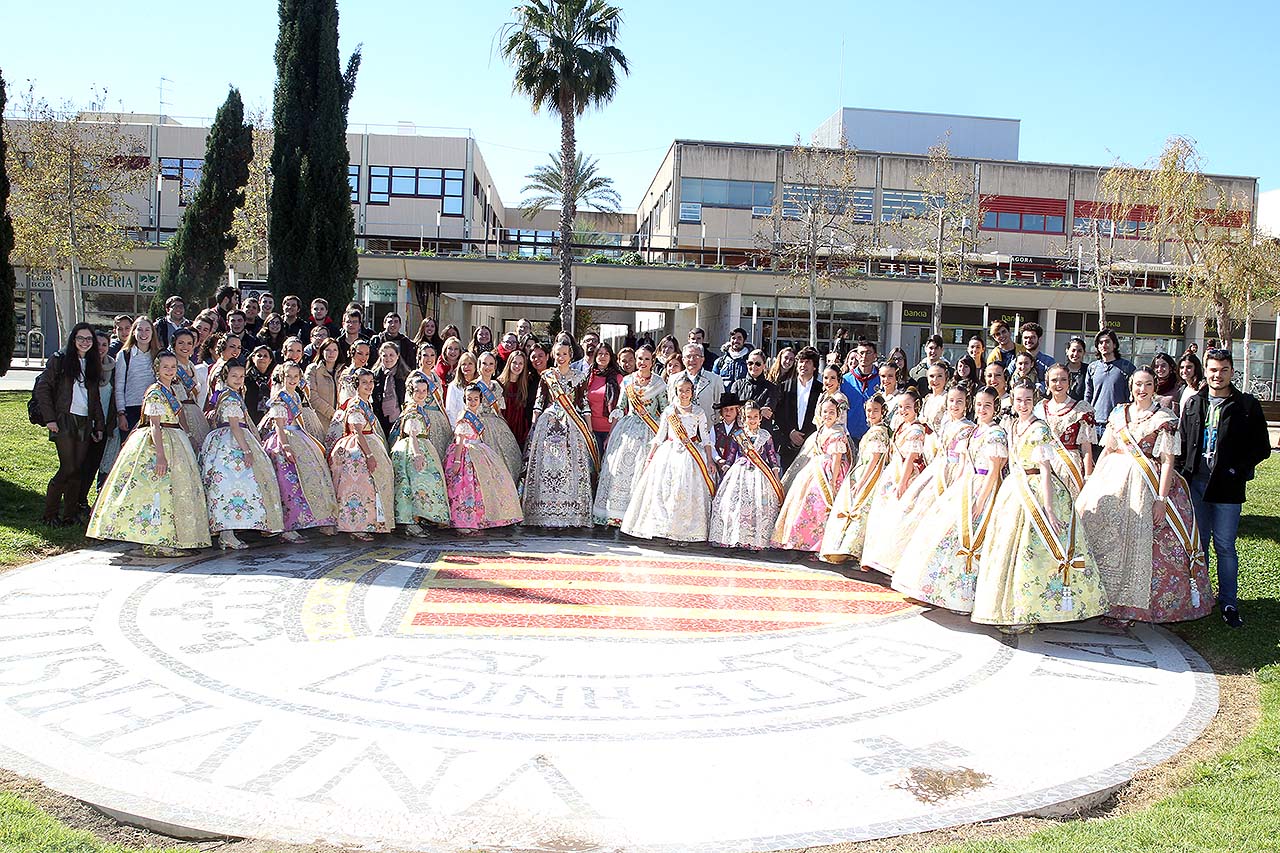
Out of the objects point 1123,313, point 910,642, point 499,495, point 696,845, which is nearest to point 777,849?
point 696,845

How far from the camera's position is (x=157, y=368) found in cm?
720

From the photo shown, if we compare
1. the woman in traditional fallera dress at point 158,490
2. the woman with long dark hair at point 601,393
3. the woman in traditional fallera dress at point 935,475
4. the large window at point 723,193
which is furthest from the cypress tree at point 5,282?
the large window at point 723,193

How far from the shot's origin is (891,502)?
275 inches

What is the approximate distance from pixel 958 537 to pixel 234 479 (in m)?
5.08

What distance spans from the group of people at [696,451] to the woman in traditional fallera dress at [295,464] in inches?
0.7

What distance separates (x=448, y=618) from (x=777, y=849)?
306 cm

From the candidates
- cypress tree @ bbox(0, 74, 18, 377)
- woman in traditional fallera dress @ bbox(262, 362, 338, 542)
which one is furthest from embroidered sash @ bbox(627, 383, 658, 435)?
cypress tree @ bbox(0, 74, 18, 377)

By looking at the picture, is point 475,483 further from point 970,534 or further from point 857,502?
point 970,534

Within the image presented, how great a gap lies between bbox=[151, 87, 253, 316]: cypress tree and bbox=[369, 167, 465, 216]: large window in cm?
1118

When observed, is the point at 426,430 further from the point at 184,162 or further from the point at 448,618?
the point at 184,162

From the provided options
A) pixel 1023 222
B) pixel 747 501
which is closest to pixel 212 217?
pixel 747 501

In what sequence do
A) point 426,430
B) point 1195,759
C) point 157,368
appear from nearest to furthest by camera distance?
1. point 1195,759
2. point 157,368
3. point 426,430

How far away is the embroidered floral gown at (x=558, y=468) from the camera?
344 inches

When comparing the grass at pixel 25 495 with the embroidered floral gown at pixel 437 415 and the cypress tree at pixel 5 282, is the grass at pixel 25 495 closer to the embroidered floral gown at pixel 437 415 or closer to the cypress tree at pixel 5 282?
A: the cypress tree at pixel 5 282
